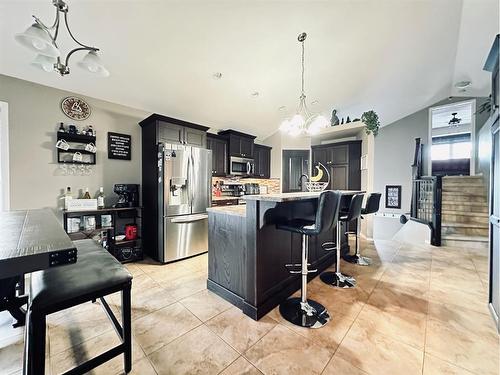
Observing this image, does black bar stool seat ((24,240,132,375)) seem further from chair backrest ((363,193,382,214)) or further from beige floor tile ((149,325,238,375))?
chair backrest ((363,193,382,214))

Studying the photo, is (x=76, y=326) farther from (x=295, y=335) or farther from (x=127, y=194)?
(x=127, y=194)

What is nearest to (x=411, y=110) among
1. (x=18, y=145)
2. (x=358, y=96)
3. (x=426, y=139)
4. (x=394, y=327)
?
(x=426, y=139)

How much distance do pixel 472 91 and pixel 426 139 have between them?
1446 mm

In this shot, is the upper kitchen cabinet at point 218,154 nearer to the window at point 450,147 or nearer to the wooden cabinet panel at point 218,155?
the wooden cabinet panel at point 218,155

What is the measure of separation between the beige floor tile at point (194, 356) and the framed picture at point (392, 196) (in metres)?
6.79

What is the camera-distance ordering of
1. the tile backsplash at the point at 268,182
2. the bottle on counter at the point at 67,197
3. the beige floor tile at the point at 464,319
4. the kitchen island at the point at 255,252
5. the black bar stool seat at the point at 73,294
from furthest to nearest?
the tile backsplash at the point at 268,182 < the bottle on counter at the point at 67,197 < the kitchen island at the point at 255,252 < the beige floor tile at the point at 464,319 < the black bar stool seat at the point at 73,294

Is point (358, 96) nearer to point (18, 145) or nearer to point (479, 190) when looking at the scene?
point (479, 190)

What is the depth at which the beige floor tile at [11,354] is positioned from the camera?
53.2 inches

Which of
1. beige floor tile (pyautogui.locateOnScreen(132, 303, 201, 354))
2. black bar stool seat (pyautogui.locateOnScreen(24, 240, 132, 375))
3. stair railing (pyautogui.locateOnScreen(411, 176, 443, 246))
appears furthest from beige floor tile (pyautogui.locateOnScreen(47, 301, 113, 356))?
stair railing (pyautogui.locateOnScreen(411, 176, 443, 246))

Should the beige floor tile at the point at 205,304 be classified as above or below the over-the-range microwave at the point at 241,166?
below

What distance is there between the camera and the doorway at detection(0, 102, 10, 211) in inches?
98.4

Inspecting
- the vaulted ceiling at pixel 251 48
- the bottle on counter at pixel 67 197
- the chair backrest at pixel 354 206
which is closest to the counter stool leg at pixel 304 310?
the chair backrest at pixel 354 206

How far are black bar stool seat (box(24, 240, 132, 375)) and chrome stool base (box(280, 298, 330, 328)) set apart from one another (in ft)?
4.08

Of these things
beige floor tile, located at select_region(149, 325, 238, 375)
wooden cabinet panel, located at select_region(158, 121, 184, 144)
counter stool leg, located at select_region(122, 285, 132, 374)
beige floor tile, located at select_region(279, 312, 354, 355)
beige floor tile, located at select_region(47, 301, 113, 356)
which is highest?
wooden cabinet panel, located at select_region(158, 121, 184, 144)
